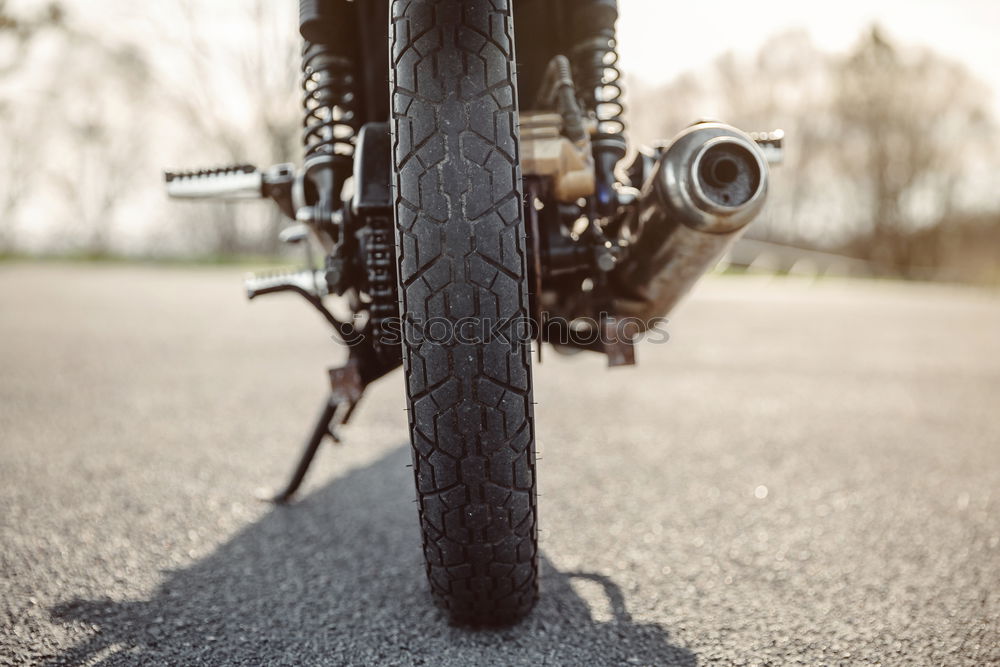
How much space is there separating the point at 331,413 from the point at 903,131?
2626cm

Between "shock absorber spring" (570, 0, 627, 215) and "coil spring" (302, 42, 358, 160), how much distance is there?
21.9 inches

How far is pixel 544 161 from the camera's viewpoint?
1444 millimetres

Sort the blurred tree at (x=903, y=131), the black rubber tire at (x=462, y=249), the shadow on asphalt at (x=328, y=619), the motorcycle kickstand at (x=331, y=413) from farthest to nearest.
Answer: the blurred tree at (x=903, y=131), the motorcycle kickstand at (x=331, y=413), the shadow on asphalt at (x=328, y=619), the black rubber tire at (x=462, y=249)

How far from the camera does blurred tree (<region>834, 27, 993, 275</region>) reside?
22.6m

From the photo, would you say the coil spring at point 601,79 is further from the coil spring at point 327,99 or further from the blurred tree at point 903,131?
the blurred tree at point 903,131

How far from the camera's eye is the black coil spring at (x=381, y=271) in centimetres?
140

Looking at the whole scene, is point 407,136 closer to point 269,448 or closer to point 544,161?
point 544,161

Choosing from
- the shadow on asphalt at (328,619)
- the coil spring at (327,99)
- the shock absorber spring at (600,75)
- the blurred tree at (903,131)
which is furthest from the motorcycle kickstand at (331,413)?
the blurred tree at (903,131)

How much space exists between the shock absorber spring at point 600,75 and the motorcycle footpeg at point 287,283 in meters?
0.71

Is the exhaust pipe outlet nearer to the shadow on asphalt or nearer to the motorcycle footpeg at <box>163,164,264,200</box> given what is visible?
the shadow on asphalt

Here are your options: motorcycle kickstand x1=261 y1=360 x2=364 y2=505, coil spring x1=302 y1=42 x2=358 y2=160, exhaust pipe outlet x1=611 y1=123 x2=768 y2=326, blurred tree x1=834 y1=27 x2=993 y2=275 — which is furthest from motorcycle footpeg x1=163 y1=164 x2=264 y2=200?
blurred tree x1=834 y1=27 x2=993 y2=275

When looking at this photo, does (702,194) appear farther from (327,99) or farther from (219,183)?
(219,183)

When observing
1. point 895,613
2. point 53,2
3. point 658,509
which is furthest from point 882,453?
point 53,2

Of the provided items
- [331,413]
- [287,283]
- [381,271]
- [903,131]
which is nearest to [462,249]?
[381,271]
